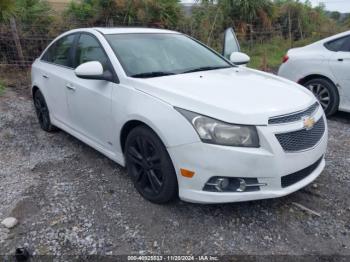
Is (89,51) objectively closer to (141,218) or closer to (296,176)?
(141,218)

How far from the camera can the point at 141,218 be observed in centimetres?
293

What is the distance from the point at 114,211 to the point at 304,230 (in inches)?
65.0

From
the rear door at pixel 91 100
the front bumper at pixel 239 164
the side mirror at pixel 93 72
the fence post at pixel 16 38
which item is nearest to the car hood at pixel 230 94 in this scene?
the front bumper at pixel 239 164

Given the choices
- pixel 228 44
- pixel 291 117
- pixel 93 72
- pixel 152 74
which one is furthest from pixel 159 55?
pixel 228 44

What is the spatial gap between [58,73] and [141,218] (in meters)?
2.38

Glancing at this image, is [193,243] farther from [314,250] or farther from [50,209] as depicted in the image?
[50,209]

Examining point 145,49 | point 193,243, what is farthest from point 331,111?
point 193,243

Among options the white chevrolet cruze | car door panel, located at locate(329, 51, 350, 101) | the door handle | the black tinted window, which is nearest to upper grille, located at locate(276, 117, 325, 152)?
the white chevrolet cruze

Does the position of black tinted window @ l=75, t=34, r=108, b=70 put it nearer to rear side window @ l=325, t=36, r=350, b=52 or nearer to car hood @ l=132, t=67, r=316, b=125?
car hood @ l=132, t=67, r=316, b=125

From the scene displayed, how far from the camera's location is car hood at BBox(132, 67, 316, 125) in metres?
2.57

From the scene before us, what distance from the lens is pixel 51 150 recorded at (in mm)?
4461

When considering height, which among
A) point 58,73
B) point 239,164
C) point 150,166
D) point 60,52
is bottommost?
point 150,166

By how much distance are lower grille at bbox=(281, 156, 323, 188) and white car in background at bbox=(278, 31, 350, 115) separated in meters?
2.70

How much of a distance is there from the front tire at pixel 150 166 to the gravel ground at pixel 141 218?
→ 0.48 ft
